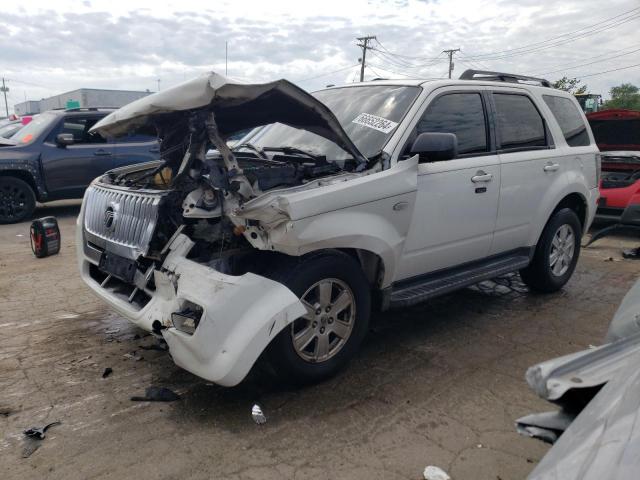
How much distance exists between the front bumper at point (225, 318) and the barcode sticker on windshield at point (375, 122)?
1.52 metres

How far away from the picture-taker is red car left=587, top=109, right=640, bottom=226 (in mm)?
8211

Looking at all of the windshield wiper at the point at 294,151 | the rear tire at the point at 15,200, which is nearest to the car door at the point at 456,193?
the windshield wiper at the point at 294,151

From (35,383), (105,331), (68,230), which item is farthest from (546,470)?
(68,230)

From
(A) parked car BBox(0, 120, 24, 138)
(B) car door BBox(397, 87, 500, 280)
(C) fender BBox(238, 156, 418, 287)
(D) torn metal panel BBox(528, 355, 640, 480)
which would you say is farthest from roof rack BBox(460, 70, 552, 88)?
(A) parked car BBox(0, 120, 24, 138)

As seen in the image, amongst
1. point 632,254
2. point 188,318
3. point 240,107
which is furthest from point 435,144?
point 632,254

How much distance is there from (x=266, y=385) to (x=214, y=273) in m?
0.87

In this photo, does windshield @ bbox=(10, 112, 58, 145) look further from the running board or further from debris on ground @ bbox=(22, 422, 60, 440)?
the running board

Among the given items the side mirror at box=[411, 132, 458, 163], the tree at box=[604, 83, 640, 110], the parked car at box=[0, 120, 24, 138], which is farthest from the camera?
the tree at box=[604, 83, 640, 110]

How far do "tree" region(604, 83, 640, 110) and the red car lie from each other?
1648 inches

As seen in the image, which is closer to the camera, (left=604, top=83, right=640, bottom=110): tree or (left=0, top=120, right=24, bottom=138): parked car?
(left=0, top=120, right=24, bottom=138): parked car

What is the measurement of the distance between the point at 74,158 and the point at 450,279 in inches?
294

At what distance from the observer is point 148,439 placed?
286 centimetres

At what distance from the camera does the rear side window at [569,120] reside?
5270 mm

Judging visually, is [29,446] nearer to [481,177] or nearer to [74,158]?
Answer: [481,177]
